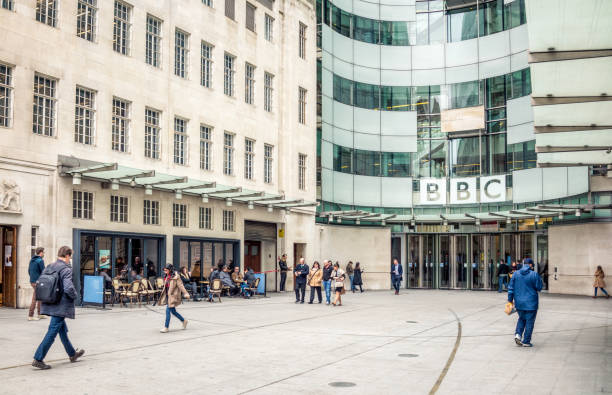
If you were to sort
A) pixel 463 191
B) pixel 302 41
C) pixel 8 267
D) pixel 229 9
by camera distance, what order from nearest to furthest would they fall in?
pixel 8 267
pixel 229 9
pixel 302 41
pixel 463 191

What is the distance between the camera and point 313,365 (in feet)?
35.1

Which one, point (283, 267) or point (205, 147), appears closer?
point (205, 147)

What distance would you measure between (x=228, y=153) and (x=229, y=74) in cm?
366

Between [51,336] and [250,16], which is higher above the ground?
[250,16]

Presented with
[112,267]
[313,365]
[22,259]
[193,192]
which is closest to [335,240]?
[193,192]

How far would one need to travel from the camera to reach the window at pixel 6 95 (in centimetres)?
1952

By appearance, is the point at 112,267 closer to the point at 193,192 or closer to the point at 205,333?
the point at 193,192

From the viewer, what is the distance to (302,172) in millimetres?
34812

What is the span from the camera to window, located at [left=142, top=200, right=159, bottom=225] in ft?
80.6

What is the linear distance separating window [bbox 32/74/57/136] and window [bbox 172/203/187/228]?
250 inches

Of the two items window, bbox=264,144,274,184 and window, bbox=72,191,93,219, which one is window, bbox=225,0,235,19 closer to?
window, bbox=264,144,274,184

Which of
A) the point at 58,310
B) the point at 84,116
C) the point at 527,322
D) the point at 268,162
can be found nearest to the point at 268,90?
the point at 268,162

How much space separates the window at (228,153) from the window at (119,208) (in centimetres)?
631

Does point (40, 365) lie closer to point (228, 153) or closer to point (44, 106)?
point (44, 106)
